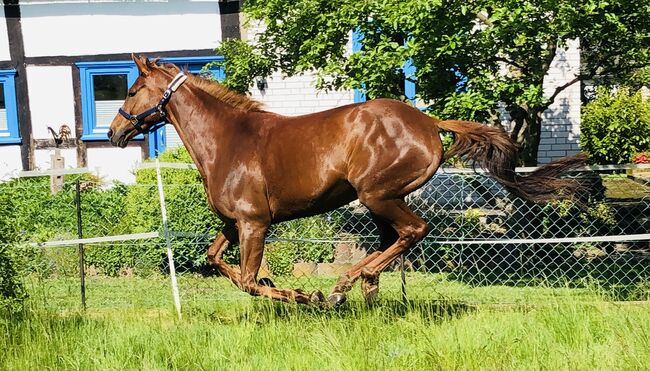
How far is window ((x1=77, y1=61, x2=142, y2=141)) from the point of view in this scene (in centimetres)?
1400

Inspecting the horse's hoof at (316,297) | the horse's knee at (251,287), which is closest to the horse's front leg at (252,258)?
the horse's knee at (251,287)

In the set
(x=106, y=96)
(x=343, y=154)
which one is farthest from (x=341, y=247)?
(x=106, y=96)

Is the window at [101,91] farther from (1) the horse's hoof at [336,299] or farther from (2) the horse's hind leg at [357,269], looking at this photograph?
(1) the horse's hoof at [336,299]

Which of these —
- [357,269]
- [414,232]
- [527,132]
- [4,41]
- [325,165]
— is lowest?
[357,269]

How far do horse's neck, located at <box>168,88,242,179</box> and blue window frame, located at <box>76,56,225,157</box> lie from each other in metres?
7.49

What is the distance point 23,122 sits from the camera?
46.4 feet

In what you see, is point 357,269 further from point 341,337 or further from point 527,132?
point 527,132

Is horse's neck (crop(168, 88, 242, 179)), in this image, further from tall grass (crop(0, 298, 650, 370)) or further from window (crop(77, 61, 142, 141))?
window (crop(77, 61, 142, 141))

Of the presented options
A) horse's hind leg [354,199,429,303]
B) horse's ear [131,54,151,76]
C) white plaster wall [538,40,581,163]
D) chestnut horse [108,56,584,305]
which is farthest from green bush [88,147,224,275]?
white plaster wall [538,40,581,163]

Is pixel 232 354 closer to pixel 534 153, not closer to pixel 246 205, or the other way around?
pixel 246 205

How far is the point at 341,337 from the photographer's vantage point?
5.21 m

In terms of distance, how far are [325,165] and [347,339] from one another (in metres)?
1.41

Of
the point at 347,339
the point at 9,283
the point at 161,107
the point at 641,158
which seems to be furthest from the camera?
the point at 641,158

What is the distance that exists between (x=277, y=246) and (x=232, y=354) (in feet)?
14.7
